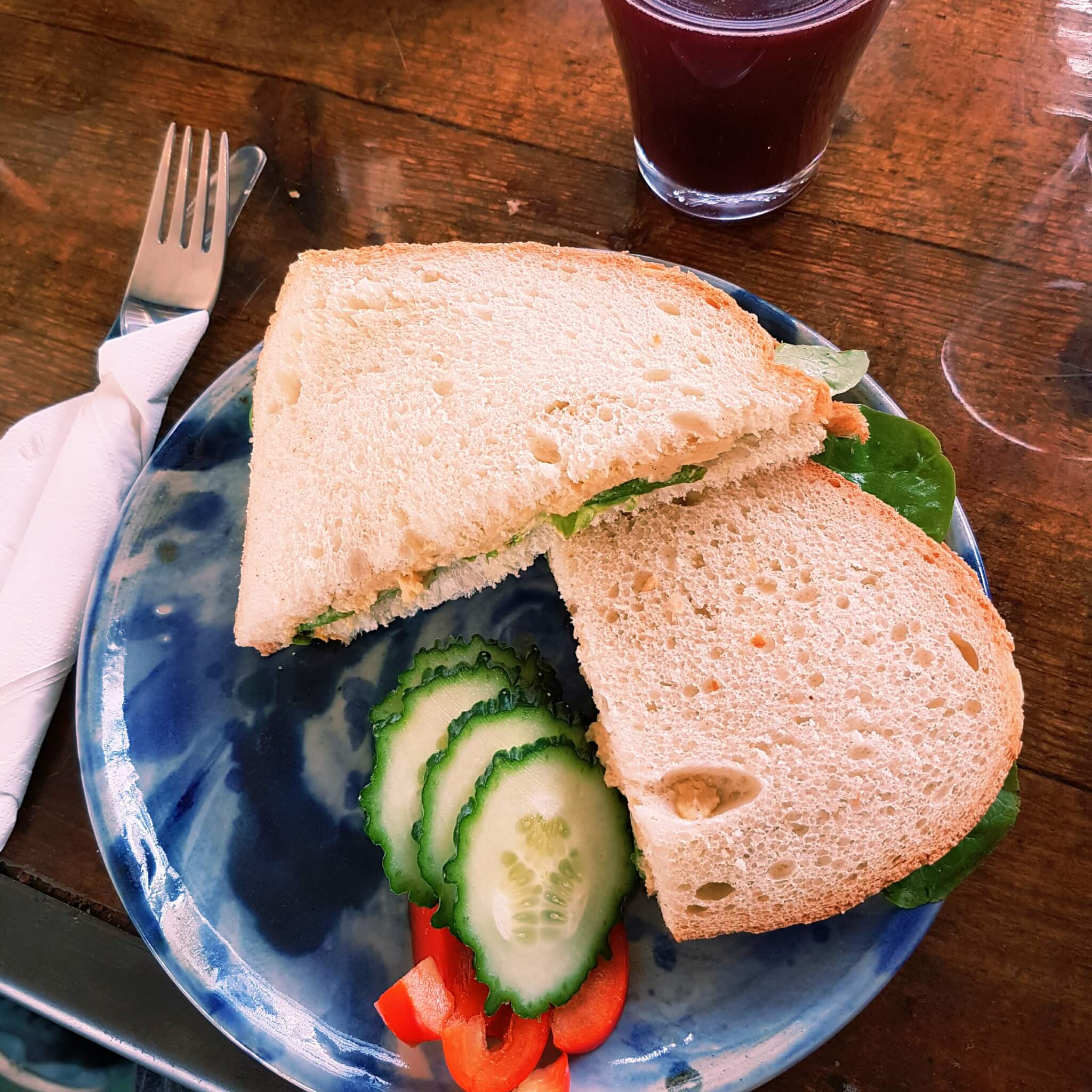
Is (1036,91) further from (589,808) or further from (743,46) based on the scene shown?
(589,808)

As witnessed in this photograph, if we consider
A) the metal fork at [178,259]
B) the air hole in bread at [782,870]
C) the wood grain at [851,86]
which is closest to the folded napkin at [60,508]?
the metal fork at [178,259]

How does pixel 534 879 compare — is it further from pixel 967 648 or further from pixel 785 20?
pixel 785 20

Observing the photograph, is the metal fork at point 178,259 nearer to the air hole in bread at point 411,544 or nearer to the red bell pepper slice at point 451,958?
the air hole in bread at point 411,544

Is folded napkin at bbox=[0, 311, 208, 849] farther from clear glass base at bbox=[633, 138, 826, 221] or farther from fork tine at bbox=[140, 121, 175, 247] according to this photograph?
clear glass base at bbox=[633, 138, 826, 221]

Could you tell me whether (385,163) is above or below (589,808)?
above

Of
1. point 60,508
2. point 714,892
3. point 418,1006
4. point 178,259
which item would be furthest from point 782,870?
point 178,259

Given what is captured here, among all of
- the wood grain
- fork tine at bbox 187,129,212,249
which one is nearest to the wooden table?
the wood grain

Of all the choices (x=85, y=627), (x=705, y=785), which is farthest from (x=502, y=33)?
(x=705, y=785)
